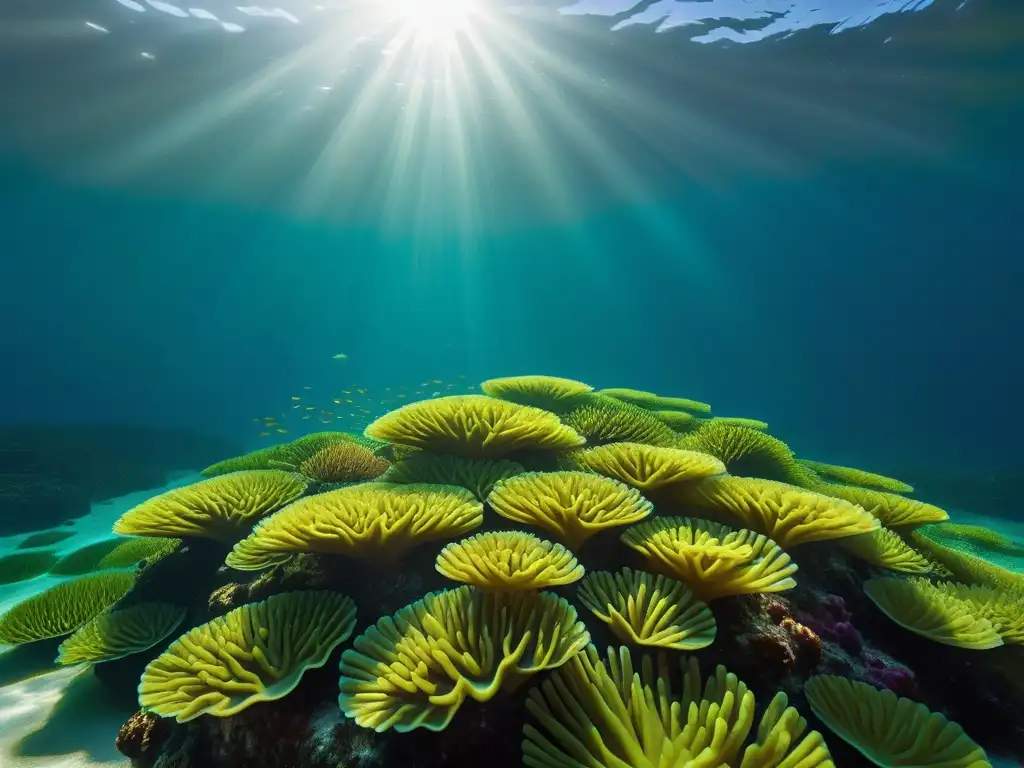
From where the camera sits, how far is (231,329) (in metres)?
77.4

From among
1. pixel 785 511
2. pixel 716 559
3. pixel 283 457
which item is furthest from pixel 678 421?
pixel 283 457

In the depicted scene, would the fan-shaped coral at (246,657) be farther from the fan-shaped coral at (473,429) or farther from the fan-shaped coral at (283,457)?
the fan-shaped coral at (283,457)

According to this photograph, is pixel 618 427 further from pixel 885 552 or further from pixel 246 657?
pixel 246 657

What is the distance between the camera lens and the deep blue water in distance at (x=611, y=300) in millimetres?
32031

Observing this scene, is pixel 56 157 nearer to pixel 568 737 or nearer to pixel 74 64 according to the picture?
pixel 74 64

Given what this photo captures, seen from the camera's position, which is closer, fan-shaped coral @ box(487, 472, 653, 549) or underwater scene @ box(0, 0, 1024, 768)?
underwater scene @ box(0, 0, 1024, 768)

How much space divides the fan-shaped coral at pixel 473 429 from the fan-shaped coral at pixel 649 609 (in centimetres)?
92

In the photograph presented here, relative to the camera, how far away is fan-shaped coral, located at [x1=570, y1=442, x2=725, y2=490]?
2.35m

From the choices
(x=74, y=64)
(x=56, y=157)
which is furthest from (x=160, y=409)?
(x=74, y=64)

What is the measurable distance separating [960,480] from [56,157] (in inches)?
1544

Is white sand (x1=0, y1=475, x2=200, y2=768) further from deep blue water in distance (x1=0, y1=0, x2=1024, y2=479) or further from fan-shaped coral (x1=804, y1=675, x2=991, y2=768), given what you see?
deep blue water in distance (x1=0, y1=0, x2=1024, y2=479)

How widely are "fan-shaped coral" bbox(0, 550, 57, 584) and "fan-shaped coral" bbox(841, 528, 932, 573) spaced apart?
7.92m

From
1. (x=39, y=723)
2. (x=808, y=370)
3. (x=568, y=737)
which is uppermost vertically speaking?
(x=568, y=737)

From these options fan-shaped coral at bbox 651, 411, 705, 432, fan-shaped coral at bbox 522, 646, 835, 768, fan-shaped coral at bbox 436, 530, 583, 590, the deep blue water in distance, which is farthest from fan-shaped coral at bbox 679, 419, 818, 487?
the deep blue water in distance
